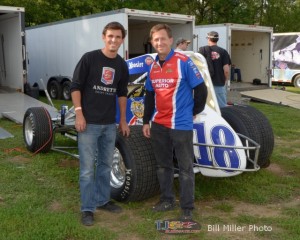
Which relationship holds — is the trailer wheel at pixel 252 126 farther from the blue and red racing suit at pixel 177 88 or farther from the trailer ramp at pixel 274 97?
the trailer ramp at pixel 274 97

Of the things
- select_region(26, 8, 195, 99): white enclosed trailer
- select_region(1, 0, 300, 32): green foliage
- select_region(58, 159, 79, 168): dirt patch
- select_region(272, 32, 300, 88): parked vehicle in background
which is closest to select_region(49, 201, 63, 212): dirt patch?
select_region(58, 159, 79, 168): dirt patch

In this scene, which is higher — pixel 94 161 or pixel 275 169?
pixel 94 161

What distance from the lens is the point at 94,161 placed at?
404 centimetres

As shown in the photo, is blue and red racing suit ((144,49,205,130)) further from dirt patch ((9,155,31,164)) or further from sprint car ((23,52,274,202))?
dirt patch ((9,155,31,164))

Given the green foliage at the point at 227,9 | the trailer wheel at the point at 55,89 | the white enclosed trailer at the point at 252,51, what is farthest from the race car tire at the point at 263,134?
the green foliage at the point at 227,9

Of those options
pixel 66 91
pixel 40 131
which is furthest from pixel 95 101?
pixel 66 91

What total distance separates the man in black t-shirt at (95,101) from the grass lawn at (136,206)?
0.32 meters

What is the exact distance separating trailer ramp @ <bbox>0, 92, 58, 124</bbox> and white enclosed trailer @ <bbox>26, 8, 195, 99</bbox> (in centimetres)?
247

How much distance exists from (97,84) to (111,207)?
1.34m

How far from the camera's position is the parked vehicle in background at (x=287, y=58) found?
20.3 meters

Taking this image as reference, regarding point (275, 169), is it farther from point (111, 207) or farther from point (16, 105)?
point (16, 105)

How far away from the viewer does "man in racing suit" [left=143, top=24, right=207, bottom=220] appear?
380cm

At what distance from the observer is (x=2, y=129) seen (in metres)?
8.43

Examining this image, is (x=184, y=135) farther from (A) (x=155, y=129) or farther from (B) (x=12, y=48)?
(B) (x=12, y=48)
